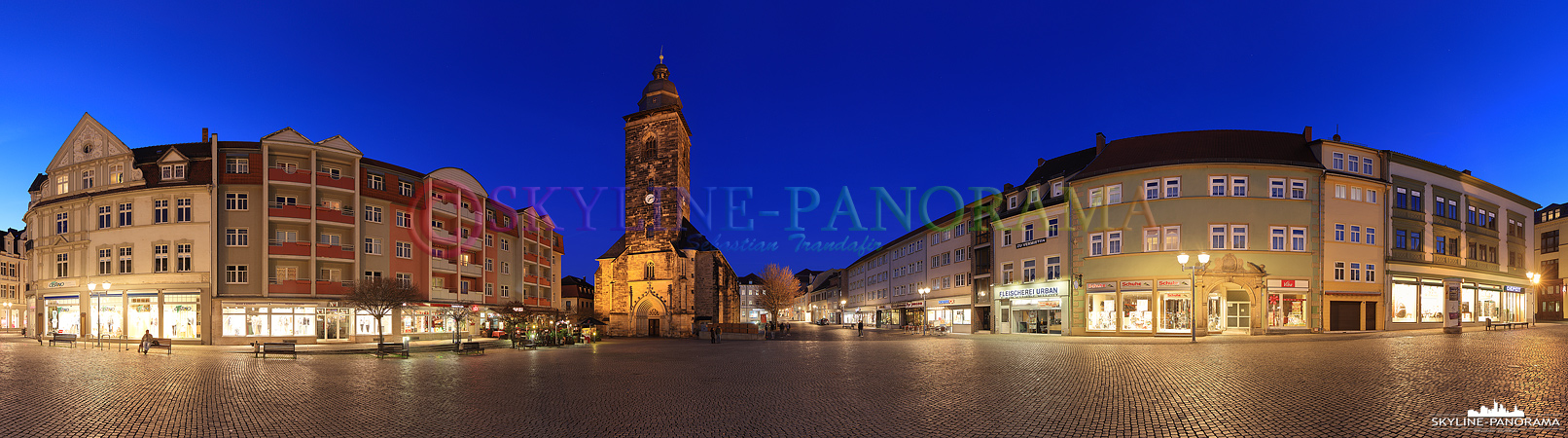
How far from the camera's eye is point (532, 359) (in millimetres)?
26922

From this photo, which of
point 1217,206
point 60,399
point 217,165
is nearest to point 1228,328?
point 1217,206

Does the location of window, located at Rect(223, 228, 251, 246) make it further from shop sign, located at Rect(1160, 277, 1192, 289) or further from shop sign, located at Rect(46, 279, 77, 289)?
shop sign, located at Rect(1160, 277, 1192, 289)

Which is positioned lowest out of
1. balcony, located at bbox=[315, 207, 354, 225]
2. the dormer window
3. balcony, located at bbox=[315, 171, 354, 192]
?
balcony, located at bbox=[315, 207, 354, 225]

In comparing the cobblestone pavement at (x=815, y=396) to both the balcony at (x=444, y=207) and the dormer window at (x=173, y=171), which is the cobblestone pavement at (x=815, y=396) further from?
the balcony at (x=444, y=207)

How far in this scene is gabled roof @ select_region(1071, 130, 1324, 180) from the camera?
132 ft

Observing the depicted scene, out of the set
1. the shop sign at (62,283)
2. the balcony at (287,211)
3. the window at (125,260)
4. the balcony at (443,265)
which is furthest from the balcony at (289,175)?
the shop sign at (62,283)

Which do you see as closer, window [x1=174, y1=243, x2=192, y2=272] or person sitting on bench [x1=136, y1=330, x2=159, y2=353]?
person sitting on bench [x1=136, y1=330, x2=159, y2=353]

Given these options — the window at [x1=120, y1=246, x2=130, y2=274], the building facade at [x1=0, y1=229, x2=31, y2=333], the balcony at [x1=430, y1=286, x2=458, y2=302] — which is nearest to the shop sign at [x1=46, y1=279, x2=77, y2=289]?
the window at [x1=120, y1=246, x2=130, y2=274]

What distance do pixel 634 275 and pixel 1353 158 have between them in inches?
1926

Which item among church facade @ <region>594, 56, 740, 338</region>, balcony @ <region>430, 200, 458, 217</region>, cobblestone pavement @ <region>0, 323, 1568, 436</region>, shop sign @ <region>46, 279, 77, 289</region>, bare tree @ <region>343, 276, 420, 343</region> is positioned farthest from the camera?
church facade @ <region>594, 56, 740, 338</region>

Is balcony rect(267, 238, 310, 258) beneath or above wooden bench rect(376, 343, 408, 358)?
above

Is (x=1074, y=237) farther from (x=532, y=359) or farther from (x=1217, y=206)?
(x=532, y=359)

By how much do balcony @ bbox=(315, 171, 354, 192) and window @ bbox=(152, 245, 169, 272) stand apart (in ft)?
28.1

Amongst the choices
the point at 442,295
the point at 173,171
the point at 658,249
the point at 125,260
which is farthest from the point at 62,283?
the point at 658,249
